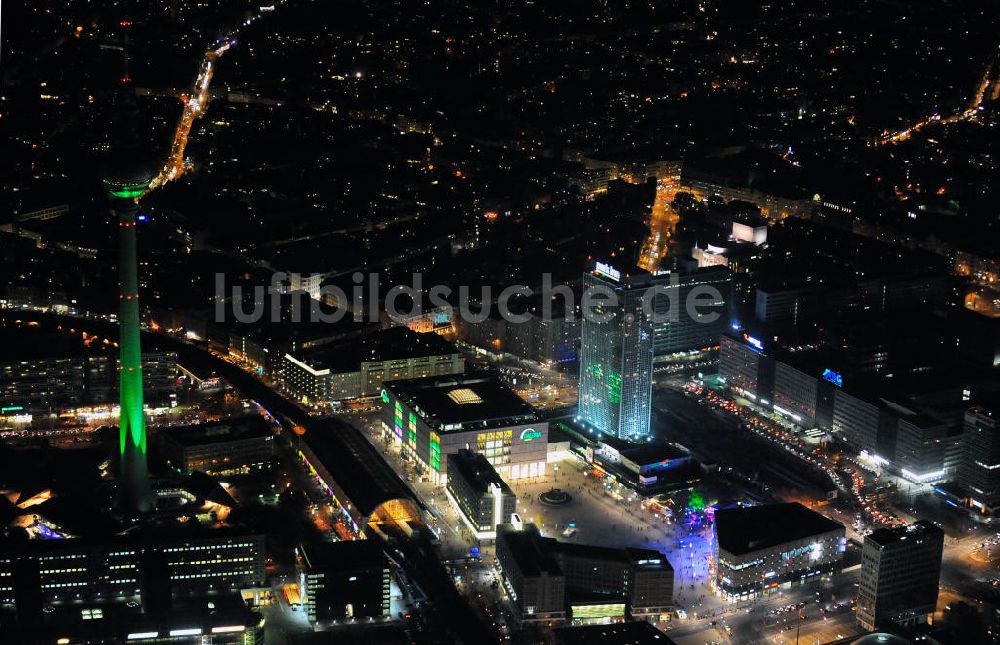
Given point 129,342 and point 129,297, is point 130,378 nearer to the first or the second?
point 129,342

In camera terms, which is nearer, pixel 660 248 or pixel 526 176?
pixel 660 248

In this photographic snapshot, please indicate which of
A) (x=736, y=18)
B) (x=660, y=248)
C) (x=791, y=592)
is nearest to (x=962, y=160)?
(x=660, y=248)

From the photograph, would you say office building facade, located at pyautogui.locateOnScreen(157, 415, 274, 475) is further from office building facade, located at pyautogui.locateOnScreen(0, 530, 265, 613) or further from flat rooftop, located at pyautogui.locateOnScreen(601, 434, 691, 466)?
flat rooftop, located at pyautogui.locateOnScreen(601, 434, 691, 466)

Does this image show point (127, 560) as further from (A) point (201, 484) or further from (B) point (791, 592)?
(B) point (791, 592)

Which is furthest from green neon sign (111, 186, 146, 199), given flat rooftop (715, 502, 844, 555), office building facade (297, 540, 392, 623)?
flat rooftop (715, 502, 844, 555)

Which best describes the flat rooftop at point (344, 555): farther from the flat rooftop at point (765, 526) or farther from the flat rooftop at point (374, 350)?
the flat rooftop at point (374, 350)
